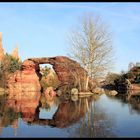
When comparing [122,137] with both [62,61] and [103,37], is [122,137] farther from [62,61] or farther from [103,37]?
[62,61]

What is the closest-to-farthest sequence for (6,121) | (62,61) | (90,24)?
1. (6,121)
2. (90,24)
3. (62,61)

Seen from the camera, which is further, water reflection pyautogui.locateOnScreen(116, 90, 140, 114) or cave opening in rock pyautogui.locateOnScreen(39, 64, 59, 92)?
cave opening in rock pyautogui.locateOnScreen(39, 64, 59, 92)

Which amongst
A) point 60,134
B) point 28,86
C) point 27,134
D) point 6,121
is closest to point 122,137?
Result: point 60,134

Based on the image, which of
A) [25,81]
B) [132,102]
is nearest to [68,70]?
[25,81]

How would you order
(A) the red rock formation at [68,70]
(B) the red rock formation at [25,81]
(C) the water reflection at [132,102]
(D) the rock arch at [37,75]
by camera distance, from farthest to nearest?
(B) the red rock formation at [25,81] → (D) the rock arch at [37,75] → (A) the red rock formation at [68,70] → (C) the water reflection at [132,102]

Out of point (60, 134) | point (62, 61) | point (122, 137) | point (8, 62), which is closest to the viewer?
point (122, 137)

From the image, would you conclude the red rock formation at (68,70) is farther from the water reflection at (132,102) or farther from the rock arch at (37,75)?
the water reflection at (132,102)

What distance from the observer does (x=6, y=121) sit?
37.4ft

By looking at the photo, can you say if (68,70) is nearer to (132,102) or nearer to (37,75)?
(37,75)

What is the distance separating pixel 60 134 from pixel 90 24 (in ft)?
82.1

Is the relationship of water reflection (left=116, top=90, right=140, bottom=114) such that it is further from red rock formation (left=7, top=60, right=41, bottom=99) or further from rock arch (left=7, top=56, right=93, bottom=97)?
red rock formation (left=7, top=60, right=41, bottom=99)

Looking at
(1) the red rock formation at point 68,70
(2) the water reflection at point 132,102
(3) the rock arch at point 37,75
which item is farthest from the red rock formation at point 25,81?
(2) the water reflection at point 132,102

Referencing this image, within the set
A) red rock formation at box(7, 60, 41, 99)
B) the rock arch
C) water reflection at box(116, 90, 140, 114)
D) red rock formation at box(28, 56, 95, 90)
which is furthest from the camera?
red rock formation at box(7, 60, 41, 99)

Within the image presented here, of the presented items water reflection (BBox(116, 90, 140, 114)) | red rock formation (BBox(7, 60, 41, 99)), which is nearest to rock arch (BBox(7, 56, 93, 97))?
red rock formation (BBox(7, 60, 41, 99))
